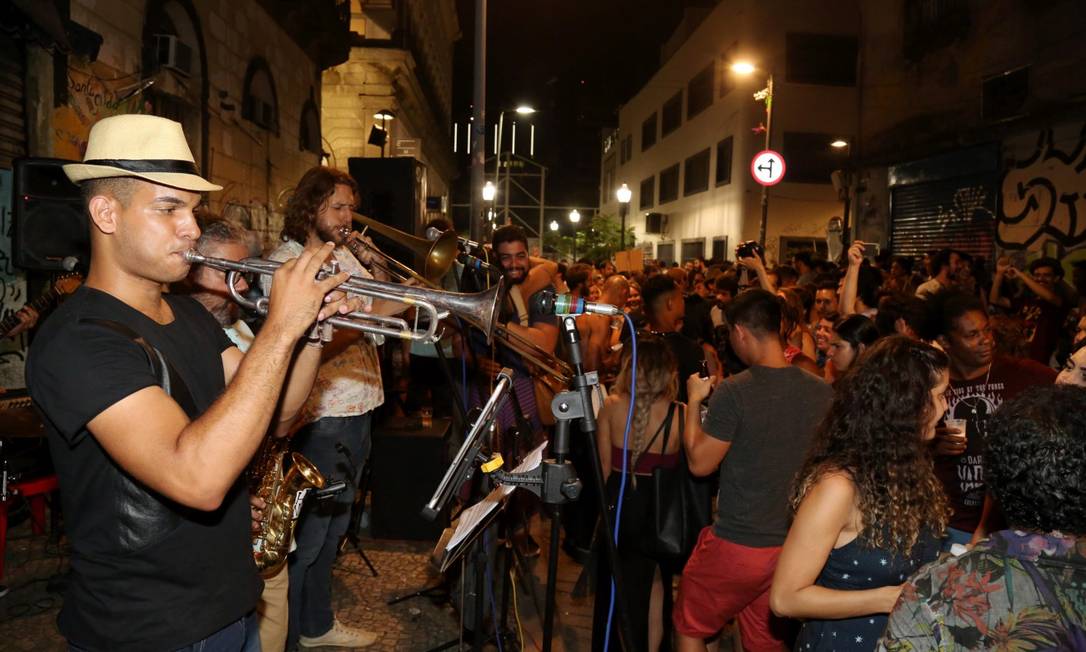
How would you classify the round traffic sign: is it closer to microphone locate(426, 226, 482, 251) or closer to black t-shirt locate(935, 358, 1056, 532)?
black t-shirt locate(935, 358, 1056, 532)

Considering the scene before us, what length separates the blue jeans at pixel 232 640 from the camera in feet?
6.29

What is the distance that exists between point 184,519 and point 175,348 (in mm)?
472

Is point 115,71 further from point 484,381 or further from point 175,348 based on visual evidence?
point 175,348

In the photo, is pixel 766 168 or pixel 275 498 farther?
pixel 766 168

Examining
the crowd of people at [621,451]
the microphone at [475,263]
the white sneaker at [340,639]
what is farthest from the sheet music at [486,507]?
the white sneaker at [340,639]

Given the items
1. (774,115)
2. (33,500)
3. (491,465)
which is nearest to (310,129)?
(33,500)

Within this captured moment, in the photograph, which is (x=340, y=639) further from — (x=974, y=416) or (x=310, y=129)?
(x=310, y=129)

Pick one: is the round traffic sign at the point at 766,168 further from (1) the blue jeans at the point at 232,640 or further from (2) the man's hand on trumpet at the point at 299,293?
(1) the blue jeans at the point at 232,640

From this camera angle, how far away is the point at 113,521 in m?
1.82

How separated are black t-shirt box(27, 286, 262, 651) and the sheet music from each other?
0.82m

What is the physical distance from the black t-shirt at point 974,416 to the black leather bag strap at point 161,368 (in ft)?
10.2

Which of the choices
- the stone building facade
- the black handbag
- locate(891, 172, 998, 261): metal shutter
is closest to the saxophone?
the black handbag

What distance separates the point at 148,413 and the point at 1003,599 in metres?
1.93

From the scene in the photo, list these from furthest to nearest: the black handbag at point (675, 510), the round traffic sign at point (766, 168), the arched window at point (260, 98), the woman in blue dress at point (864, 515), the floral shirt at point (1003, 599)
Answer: the round traffic sign at point (766, 168), the arched window at point (260, 98), the black handbag at point (675, 510), the woman in blue dress at point (864, 515), the floral shirt at point (1003, 599)
